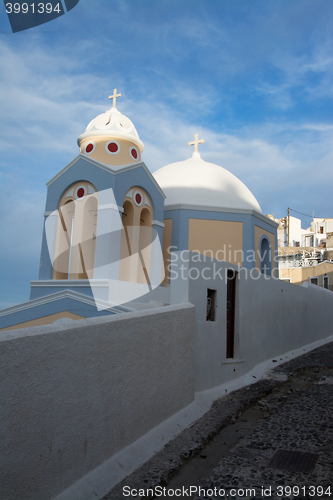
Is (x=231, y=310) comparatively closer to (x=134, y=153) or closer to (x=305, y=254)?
(x=134, y=153)

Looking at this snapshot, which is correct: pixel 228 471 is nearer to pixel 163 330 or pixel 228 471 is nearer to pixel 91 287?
pixel 163 330

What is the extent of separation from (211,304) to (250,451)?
7.90 ft

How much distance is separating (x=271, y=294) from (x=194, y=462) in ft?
18.4

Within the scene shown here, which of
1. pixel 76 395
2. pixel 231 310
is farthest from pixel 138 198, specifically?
pixel 76 395

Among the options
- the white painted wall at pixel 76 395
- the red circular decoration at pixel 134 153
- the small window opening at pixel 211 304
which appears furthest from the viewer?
the red circular decoration at pixel 134 153

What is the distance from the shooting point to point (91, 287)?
7.67 metres

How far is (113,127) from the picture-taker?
991cm

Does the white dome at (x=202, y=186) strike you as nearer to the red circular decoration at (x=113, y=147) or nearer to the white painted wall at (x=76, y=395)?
the red circular decoration at (x=113, y=147)

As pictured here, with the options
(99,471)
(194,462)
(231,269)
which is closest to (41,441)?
(99,471)

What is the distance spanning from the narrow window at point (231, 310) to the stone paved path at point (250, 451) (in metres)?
0.77

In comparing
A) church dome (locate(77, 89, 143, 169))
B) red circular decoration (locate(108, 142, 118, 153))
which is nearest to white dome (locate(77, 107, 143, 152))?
church dome (locate(77, 89, 143, 169))

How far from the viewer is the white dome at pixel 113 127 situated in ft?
32.2

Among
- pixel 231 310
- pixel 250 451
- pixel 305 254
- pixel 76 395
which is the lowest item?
pixel 250 451

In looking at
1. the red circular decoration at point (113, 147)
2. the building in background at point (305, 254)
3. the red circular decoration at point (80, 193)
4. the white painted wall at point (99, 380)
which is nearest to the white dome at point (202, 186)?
the red circular decoration at point (113, 147)
